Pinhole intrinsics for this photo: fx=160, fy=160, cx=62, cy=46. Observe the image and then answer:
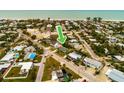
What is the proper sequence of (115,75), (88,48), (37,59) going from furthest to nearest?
(88,48)
(37,59)
(115,75)

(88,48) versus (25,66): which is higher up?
(88,48)

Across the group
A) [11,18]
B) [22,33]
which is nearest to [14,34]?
[22,33]

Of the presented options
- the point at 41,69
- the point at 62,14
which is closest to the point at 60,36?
the point at 62,14

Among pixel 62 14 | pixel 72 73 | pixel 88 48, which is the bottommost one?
pixel 72 73

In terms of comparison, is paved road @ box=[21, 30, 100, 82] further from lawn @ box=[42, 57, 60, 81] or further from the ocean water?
the ocean water

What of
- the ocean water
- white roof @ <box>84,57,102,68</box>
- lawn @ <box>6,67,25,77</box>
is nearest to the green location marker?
the ocean water

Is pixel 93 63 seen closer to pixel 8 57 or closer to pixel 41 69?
pixel 41 69
